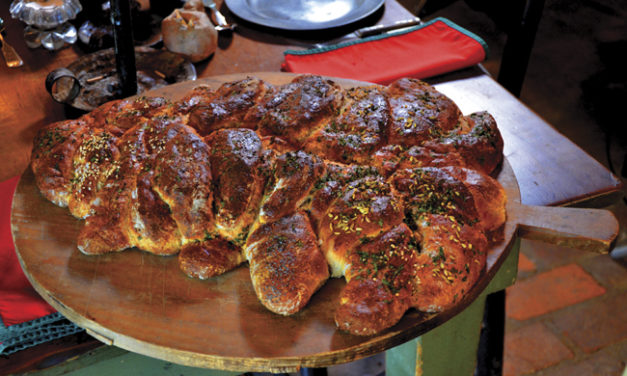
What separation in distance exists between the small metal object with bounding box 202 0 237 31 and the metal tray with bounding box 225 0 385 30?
6cm

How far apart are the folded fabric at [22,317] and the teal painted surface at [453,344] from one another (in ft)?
3.35

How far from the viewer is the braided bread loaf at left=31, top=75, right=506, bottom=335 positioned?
1.14m

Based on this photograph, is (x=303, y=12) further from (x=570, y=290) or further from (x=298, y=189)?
(x=570, y=290)

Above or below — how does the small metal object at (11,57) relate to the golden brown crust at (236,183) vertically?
below

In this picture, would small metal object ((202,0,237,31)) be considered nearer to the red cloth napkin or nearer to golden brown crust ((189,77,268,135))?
golden brown crust ((189,77,268,135))

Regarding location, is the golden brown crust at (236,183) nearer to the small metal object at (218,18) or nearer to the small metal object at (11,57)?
the small metal object at (218,18)

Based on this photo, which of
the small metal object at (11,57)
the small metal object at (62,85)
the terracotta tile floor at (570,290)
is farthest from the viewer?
the terracotta tile floor at (570,290)

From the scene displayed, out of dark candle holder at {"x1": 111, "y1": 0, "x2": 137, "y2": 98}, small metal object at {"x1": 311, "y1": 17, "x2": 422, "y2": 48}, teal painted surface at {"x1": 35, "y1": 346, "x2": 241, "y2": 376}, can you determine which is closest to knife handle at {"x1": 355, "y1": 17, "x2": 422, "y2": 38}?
small metal object at {"x1": 311, "y1": 17, "x2": 422, "y2": 48}

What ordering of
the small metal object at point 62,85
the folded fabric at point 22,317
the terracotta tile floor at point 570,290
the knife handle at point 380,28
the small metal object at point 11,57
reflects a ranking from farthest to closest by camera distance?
the terracotta tile floor at point 570,290, the knife handle at point 380,28, the small metal object at point 11,57, the small metal object at point 62,85, the folded fabric at point 22,317

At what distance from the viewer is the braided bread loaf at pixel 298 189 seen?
1.14m

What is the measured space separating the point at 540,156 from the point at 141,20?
175cm

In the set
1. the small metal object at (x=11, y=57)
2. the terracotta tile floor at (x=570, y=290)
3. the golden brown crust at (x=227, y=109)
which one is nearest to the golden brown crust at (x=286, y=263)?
the golden brown crust at (x=227, y=109)

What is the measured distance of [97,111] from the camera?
1.54m

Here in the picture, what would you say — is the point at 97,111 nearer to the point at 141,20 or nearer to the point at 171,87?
the point at 171,87
